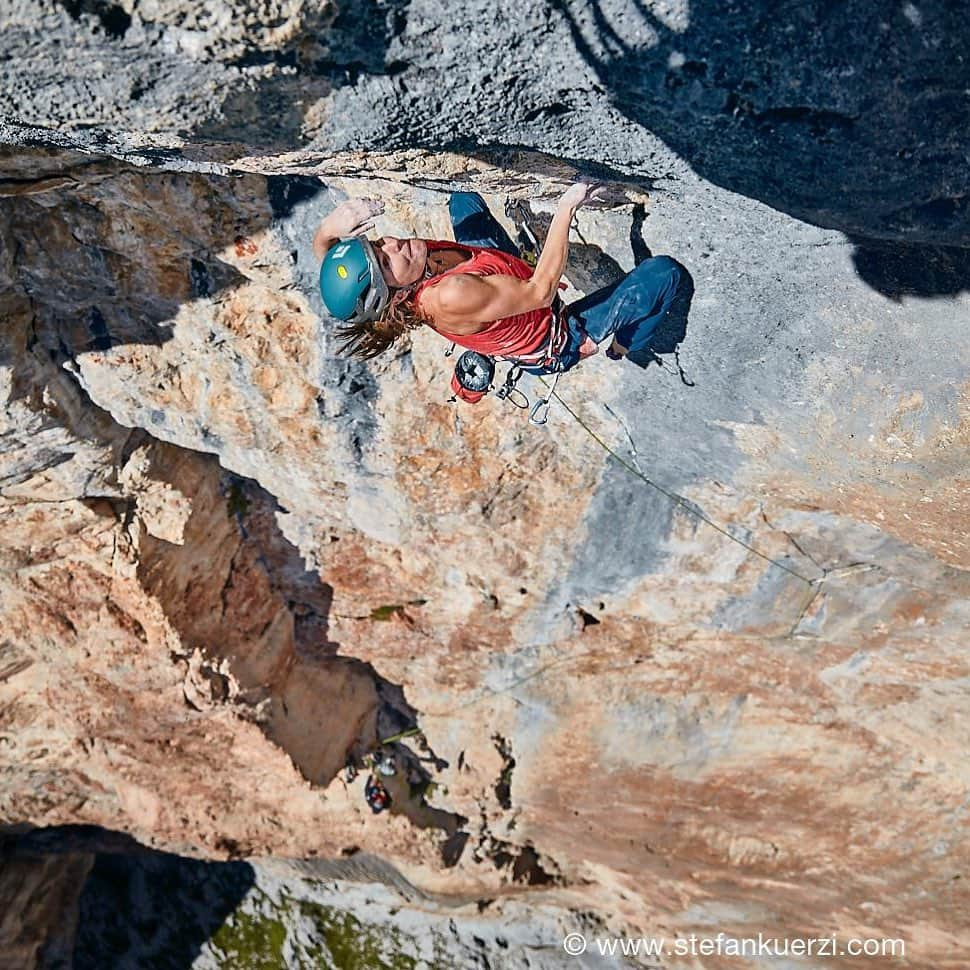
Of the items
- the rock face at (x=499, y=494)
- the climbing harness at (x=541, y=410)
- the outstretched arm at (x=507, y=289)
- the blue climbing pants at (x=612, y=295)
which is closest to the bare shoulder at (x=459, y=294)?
the outstretched arm at (x=507, y=289)

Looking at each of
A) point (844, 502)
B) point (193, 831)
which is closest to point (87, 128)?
point (844, 502)

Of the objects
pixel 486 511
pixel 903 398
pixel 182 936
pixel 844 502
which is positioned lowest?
pixel 182 936

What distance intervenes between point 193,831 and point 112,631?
11.9 ft

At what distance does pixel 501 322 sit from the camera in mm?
3902

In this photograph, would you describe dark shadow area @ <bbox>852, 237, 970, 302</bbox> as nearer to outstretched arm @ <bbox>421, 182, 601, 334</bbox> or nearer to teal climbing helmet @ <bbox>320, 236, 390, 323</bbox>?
outstretched arm @ <bbox>421, 182, 601, 334</bbox>

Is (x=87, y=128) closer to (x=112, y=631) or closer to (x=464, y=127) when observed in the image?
(x=464, y=127)

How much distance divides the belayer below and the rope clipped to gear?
2.73 feet

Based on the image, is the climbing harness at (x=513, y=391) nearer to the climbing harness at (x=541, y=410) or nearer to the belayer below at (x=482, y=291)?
the climbing harness at (x=541, y=410)

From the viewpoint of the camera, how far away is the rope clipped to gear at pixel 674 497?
17.5 ft

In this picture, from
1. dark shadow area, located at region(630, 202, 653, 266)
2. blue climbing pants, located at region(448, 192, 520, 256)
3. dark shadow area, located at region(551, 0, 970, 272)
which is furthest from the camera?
blue climbing pants, located at region(448, 192, 520, 256)

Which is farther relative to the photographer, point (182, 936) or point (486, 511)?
point (182, 936)

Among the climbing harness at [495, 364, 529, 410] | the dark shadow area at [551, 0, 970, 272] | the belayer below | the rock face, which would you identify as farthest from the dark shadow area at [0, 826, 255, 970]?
the dark shadow area at [551, 0, 970, 272]

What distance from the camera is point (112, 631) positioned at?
6.71 meters

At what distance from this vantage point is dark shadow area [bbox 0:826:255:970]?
10930mm
